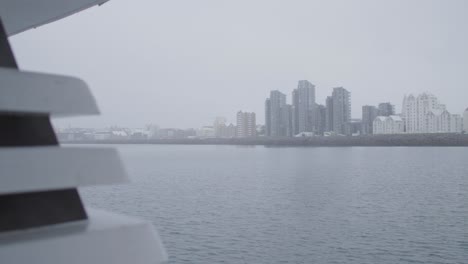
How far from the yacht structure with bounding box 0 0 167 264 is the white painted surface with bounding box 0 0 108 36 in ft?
3.08

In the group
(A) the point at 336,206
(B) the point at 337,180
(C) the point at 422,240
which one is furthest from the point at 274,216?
(B) the point at 337,180

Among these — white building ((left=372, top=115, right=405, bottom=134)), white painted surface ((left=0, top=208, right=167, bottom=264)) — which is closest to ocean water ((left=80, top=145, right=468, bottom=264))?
white painted surface ((left=0, top=208, right=167, bottom=264))

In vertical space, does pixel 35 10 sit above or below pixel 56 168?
above

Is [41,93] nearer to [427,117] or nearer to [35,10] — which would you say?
[35,10]

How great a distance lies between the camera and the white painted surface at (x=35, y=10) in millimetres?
2324

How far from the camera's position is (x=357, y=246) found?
78.9ft

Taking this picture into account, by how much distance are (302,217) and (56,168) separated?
3190 cm

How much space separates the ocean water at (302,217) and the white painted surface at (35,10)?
18.5 metres

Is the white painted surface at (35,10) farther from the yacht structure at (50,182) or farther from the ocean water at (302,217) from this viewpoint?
the ocean water at (302,217)

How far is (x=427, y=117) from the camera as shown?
172 m

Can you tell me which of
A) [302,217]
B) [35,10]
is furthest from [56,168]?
[302,217]

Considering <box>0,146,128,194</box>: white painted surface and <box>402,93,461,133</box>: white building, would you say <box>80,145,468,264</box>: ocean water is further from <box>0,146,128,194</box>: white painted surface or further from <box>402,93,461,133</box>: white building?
<box>402,93,461,133</box>: white building

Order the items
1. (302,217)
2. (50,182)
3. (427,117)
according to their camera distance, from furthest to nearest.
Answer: (427,117) → (302,217) → (50,182)

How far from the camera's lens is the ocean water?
22.3 meters
